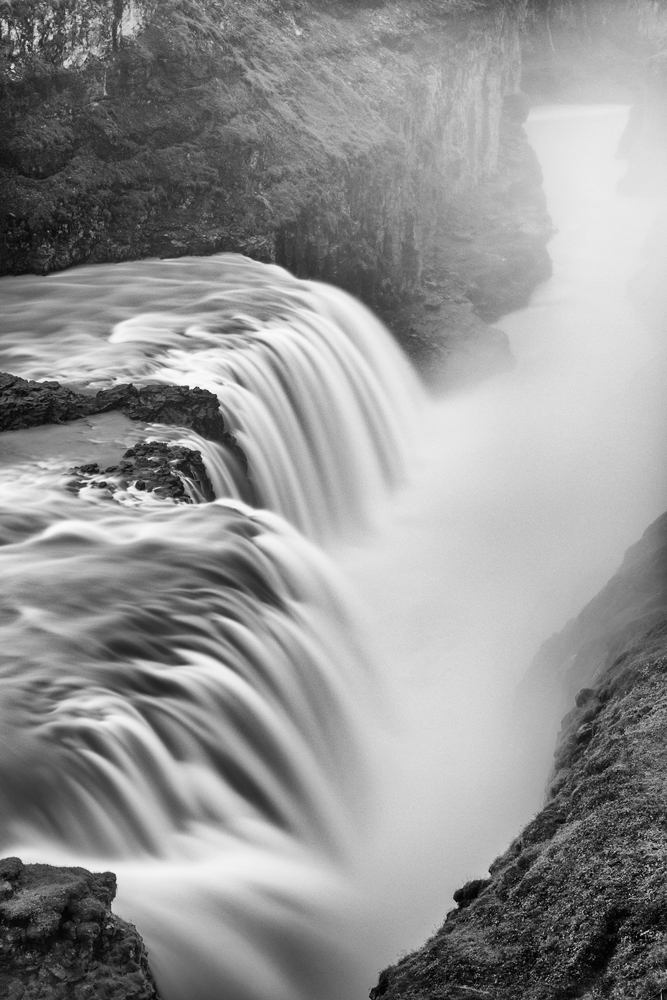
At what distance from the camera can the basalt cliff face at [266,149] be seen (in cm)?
1388

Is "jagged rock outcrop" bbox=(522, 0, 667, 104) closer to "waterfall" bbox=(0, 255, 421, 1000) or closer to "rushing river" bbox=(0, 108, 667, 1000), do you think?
"rushing river" bbox=(0, 108, 667, 1000)

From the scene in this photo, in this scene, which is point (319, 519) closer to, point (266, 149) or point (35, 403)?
point (35, 403)

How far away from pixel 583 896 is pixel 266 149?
44.8ft

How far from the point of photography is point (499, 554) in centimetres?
1211

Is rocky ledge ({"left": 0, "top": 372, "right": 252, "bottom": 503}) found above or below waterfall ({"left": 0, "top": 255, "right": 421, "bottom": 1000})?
above

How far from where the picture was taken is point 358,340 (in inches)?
557

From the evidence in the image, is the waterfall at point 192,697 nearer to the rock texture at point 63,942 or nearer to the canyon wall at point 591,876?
the rock texture at point 63,942

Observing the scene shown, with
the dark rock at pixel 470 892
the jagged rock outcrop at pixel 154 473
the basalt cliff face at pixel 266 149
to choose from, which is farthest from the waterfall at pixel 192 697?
the basalt cliff face at pixel 266 149

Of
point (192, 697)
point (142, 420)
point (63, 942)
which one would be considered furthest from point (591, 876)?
point (142, 420)

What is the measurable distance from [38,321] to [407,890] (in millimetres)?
7601

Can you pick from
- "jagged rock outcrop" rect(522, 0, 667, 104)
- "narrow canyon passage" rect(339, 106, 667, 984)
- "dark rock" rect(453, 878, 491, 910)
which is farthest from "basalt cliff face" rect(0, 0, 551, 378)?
"dark rock" rect(453, 878, 491, 910)

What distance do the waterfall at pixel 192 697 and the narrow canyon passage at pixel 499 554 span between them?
51 cm

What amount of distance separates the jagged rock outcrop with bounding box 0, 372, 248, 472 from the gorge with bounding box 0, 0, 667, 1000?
0.03 meters

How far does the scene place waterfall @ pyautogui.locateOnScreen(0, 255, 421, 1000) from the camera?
194 inches
